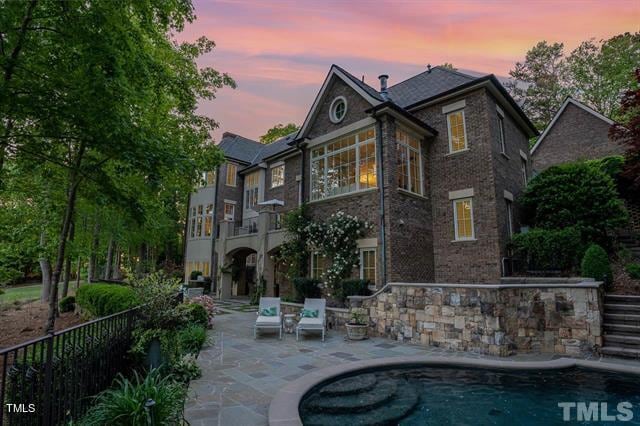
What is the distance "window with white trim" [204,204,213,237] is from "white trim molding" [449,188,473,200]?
663 inches

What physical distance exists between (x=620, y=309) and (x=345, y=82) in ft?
38.4

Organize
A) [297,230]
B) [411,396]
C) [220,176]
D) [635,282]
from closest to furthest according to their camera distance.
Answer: [411,396] → [635,282] → [297,230] → [220,176]

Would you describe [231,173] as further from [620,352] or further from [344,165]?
[620,352]

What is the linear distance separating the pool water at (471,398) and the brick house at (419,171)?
17.1 feet

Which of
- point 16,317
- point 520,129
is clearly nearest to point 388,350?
point 520,129

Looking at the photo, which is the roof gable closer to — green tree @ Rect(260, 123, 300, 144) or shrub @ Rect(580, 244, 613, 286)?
shrub @ Rect(580, 244, 613, 286)

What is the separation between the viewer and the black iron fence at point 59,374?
9.91ft

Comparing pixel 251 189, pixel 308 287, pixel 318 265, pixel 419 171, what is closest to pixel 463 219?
pixel 419 171

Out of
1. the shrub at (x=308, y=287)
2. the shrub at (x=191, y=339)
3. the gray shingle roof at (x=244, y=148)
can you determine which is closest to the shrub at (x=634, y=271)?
the shrub at (x=308, y=287)

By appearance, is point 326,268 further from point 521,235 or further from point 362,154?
Answer: point 521,235

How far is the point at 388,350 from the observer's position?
7.91m

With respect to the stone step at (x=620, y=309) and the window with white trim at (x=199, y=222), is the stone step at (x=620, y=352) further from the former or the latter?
the window with white trim at (x=199, y=222)

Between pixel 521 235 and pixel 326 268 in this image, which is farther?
pixel 326 268

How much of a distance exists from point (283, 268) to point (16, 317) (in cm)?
1164
